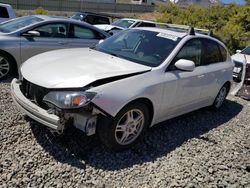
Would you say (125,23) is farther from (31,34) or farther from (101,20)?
(31,34)

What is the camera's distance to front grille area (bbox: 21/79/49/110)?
3663 mm

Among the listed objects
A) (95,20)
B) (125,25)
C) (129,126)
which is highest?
(129,126)

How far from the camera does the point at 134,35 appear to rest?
5090 mm

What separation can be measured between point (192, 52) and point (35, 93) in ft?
8.66

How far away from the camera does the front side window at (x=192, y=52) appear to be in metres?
4.68

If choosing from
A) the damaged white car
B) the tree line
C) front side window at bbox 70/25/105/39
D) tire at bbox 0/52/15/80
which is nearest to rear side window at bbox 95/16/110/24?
the tree line

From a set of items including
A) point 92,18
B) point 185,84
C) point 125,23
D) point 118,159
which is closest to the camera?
point 118,159

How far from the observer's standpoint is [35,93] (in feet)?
12.3

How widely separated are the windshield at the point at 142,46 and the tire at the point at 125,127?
746 mm

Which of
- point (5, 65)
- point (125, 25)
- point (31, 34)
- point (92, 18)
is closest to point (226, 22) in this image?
point (125, 25)

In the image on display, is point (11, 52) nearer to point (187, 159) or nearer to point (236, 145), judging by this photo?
point (187, 159)

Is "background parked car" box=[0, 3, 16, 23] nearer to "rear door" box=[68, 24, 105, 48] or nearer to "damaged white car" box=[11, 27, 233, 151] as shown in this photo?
"rear door" box=[68, 24, 105, 48]

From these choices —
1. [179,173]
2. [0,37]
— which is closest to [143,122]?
[179,173]

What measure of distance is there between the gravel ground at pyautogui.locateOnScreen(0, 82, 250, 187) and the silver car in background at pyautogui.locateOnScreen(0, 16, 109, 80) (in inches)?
62.4
